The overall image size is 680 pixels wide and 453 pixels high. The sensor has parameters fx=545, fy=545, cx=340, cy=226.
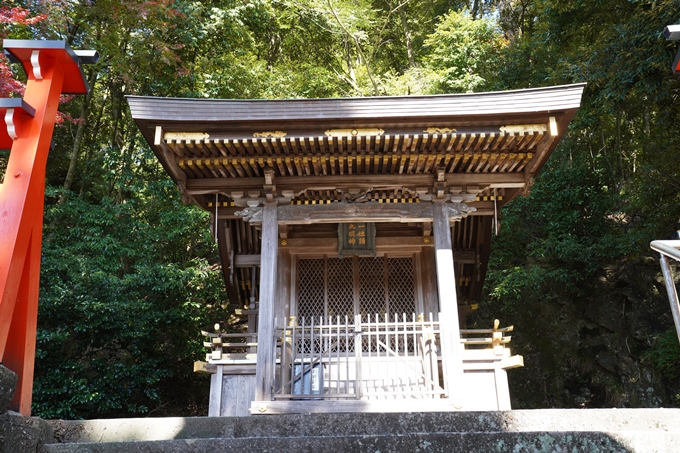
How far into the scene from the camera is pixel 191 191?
733 centimetres

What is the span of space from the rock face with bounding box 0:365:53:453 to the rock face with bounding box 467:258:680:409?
11.3m

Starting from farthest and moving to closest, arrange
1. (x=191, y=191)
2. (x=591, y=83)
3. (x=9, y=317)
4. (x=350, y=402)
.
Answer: (x=591, y=83) < (x=191, y=191) < (x=350, y=402) < (x=9, y=317)

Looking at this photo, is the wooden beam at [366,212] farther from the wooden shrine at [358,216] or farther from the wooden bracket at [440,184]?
the wooden bracket at [440,184]

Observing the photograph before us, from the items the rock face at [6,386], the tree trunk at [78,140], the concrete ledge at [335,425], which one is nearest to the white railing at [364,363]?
the concrete ledge at [335,425]

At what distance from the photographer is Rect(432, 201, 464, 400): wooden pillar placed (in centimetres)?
618

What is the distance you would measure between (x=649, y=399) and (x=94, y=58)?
39.7 ft

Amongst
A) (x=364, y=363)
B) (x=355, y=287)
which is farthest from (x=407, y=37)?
(x=364, y=363)

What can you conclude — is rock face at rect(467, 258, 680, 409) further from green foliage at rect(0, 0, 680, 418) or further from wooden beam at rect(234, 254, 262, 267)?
wooden beam at rect(234, 254, 262, 267)

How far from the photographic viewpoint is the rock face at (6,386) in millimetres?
3176

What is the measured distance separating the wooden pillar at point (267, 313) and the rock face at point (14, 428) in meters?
2.94

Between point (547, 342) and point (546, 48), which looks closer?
point (547, 342)

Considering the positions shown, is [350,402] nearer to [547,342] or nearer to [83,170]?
[547,342]

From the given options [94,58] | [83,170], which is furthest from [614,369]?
[83,170]

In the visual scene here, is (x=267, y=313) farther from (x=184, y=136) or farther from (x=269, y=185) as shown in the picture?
(x=184, y=136)
